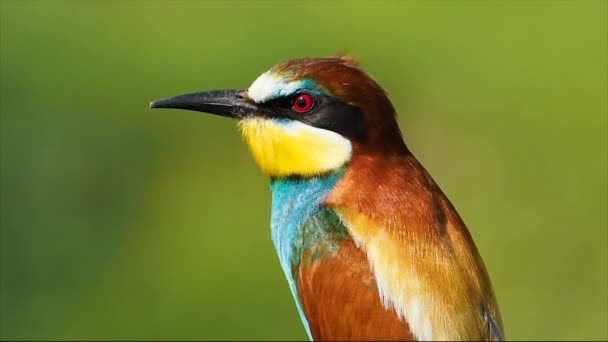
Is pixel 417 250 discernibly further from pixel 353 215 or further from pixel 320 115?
pixel 320 115

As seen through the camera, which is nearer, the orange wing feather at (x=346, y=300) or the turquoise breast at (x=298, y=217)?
the orange wing feather at (x=346, y=300)

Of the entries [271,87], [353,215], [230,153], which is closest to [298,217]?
[353,215]

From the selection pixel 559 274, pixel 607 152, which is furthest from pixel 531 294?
pixel 607 152

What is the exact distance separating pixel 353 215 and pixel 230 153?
2046mm

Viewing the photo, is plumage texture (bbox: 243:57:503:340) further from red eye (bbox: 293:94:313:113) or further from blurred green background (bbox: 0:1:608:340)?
blurred green background (bbox: 0:1:608:340)

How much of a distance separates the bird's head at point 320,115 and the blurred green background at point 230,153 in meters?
1.34

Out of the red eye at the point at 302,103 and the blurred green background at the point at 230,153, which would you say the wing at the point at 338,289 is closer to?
the red eye at the point at 302,103

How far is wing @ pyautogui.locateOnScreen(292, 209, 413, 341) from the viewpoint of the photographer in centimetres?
272

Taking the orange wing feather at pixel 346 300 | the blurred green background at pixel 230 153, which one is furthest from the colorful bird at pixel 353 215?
the blurred green background at pixel 230 153

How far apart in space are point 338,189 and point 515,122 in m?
2.18

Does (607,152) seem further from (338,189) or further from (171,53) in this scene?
(338,189)

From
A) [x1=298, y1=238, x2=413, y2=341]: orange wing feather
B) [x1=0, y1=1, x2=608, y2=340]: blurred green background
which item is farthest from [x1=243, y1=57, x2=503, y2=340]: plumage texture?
[x1=0, y1=1, x2=608, y2=340]: blurred green background

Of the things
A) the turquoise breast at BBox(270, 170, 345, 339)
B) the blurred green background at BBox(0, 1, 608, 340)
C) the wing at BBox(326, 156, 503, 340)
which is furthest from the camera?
the blurred green background at BBox(0, 1, 608, 340)

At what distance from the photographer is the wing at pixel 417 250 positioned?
267 cm
